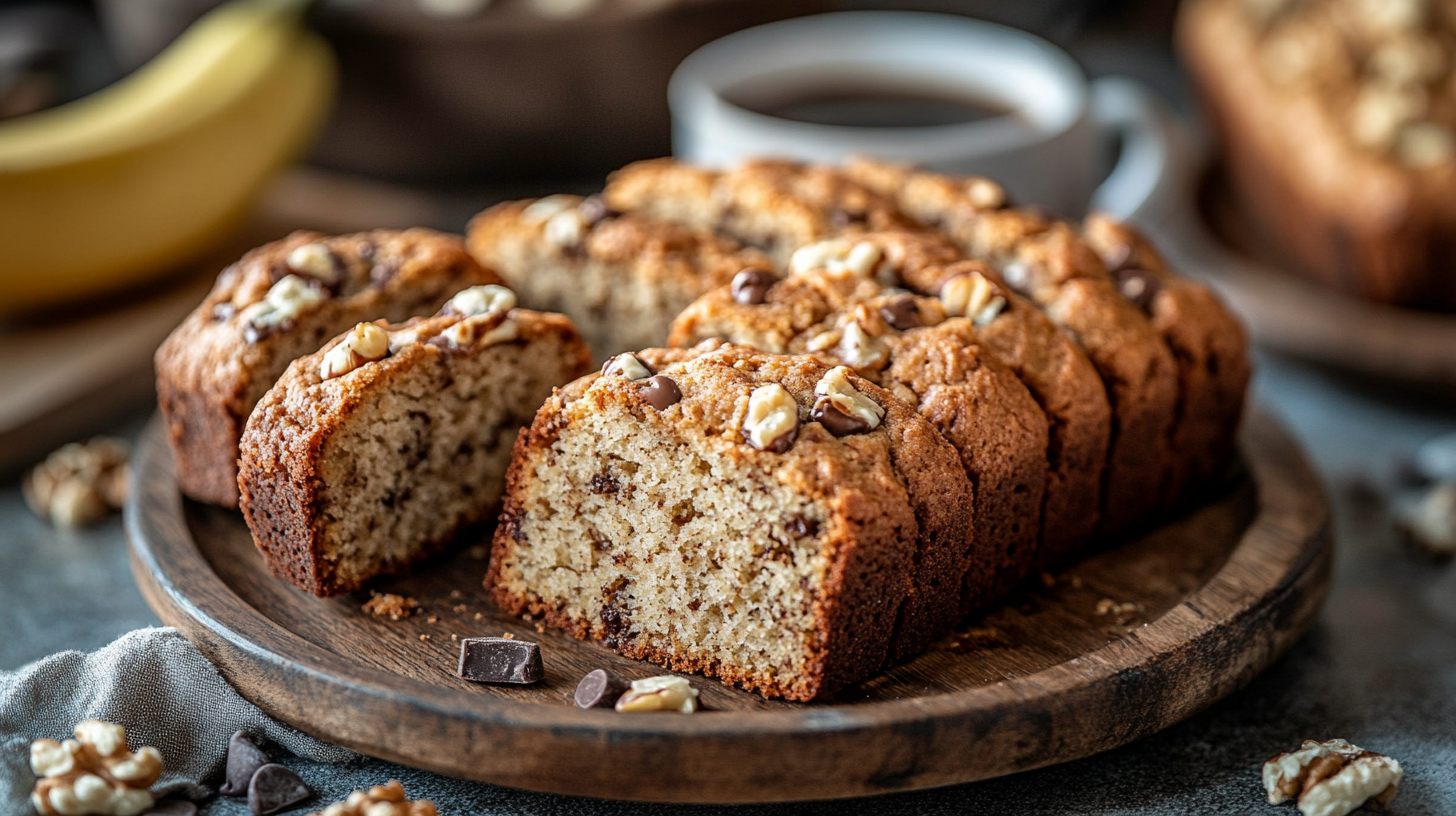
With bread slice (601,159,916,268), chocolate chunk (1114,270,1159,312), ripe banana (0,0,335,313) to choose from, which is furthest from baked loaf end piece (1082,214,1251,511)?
ripe banana (0,0,335,313)

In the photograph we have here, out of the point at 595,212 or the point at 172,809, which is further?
the point at 595,212

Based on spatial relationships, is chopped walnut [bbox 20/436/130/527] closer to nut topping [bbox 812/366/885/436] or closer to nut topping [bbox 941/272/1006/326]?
nut topping [bbox 812/366/885/436]

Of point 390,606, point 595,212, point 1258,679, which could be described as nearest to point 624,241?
point 595,212

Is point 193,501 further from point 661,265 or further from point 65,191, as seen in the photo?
point 65,191

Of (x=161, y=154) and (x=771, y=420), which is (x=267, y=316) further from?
(x=161, y=154)

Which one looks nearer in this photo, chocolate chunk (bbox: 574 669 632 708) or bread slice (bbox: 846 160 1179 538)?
chocolate chunk (bbox: 574 669 632 708)

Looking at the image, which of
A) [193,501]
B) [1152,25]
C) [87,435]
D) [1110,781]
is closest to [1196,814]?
[1110,781]

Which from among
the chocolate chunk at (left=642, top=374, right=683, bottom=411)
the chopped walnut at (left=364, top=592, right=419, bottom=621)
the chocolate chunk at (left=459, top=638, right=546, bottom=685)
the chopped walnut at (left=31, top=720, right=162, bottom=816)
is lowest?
the chopped walnut at (left=31, top=720, right=162, bottom=816)

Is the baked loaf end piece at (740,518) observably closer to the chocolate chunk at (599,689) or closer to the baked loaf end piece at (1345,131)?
the chocolate chunk at (599,689)
